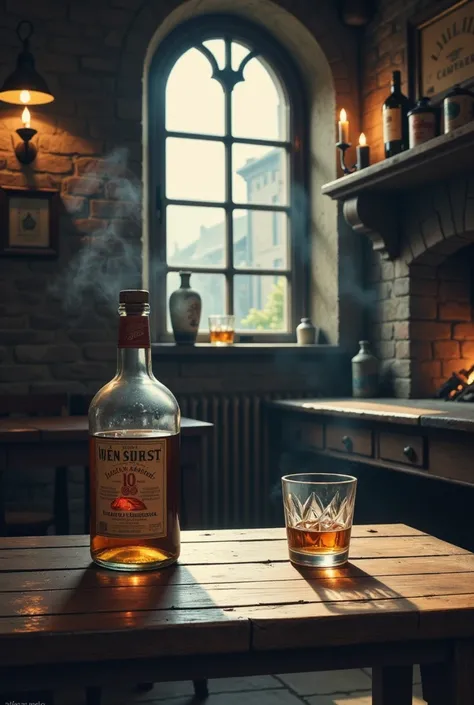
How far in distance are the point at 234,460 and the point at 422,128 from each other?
176 cm

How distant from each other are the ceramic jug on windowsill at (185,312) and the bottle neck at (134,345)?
2824 mm

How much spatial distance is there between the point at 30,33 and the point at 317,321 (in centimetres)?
198

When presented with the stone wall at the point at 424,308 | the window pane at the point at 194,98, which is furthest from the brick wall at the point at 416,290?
the window pane at the point at 194,98

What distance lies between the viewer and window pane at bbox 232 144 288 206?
4352 millimetres

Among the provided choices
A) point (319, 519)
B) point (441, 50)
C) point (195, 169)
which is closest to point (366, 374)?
point (195, 169)

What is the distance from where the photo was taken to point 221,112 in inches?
170

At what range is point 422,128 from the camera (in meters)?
3.34

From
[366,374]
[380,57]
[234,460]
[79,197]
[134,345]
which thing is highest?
[380,57]

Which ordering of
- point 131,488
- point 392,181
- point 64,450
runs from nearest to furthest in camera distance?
1. point 131,488
2. point 64,450
3. point 392,181

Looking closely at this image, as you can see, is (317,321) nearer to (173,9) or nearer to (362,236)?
(362,236)

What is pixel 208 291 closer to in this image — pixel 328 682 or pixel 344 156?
pixel 344 156

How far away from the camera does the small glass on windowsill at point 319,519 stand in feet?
3.21

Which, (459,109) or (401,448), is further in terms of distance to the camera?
(459,109)

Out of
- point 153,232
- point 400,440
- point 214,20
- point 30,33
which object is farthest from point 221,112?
point 400,440
